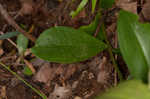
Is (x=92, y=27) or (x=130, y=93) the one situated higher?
(x=92, y=27)

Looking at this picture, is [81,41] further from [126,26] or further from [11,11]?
[11,11]

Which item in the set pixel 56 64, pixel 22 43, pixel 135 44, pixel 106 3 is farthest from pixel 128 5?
pixel 22 43

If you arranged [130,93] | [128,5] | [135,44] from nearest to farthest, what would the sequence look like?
[130,93], [135,44], [128,5]

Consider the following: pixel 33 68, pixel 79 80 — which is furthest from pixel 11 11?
pixel 79 80

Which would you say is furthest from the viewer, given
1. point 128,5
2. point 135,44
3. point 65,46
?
point 128,5

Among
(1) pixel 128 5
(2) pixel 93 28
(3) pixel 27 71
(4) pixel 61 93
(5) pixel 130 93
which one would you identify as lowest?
(4) pixel 61 93

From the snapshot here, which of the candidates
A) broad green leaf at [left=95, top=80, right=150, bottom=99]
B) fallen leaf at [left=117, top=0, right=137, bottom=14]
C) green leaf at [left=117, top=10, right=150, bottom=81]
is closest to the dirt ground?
fallen leaf at [left=117, top=0, right=137, bottom=14]

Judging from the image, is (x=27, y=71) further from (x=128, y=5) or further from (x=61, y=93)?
(x=128, y=5)
